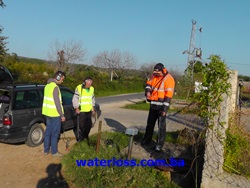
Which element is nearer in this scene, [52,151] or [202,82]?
[202,82]

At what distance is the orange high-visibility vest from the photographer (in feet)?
17.1

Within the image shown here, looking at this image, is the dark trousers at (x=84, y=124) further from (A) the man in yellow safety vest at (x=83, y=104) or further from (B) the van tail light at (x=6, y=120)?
(B) the van tail light at (x=6, y=120)

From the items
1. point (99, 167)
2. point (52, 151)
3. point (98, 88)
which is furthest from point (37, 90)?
point (98, 88)

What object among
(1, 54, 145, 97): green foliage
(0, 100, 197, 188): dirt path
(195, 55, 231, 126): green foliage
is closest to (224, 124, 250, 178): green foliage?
(195, 55, 231, 126): green foliage

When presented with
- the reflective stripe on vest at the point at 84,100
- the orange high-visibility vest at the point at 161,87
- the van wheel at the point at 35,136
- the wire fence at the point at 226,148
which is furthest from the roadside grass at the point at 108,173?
the van wheel at the point at 35,136

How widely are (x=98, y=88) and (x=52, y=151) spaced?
28198mm

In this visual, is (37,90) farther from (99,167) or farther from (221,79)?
(221,79)

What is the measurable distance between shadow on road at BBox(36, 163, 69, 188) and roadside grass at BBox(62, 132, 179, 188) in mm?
125

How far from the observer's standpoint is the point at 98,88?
112 ft

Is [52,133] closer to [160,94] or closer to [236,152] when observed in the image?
[160,94]

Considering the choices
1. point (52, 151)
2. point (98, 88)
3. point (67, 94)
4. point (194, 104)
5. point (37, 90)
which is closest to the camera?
point (194, 104)

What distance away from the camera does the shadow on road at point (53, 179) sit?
477 cm

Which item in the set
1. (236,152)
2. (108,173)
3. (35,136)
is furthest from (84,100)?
(236,152)

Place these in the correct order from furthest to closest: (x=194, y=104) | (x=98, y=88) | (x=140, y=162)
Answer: (x=98, y=88), (x=140, y=162), (x=194, y=104)
